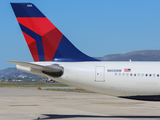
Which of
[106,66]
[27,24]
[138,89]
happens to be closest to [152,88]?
[138,89]

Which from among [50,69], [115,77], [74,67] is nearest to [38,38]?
[50,69]

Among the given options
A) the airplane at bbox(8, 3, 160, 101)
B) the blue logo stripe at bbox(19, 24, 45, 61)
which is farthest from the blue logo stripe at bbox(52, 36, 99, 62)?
the blue logo stripe at bbox(19, 24, 45, 61)

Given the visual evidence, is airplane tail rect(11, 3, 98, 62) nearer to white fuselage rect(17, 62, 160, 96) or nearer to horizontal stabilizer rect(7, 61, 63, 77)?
horizontal stabilizer rect(7, 61, 63, 77)

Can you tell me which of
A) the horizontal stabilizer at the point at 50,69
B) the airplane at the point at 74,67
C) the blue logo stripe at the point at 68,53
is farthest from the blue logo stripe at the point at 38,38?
the horizontal stabilizer at the point at 50,69

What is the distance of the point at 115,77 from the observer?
2189 centimetres

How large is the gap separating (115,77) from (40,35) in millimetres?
6820

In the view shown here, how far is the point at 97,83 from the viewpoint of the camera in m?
22.1

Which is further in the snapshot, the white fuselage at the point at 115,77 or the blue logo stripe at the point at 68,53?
the blue logo stripe at the point at 68,53

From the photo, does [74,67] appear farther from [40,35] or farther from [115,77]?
[40,35]

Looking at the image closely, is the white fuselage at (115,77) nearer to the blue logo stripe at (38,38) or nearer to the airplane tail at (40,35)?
the airplane tail at (40,35)

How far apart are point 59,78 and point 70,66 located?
4.16 feet

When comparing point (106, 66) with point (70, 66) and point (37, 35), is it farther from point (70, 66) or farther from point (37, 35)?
point (37, 35)

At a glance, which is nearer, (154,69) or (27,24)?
(154,69)

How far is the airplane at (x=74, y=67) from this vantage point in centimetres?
2166
